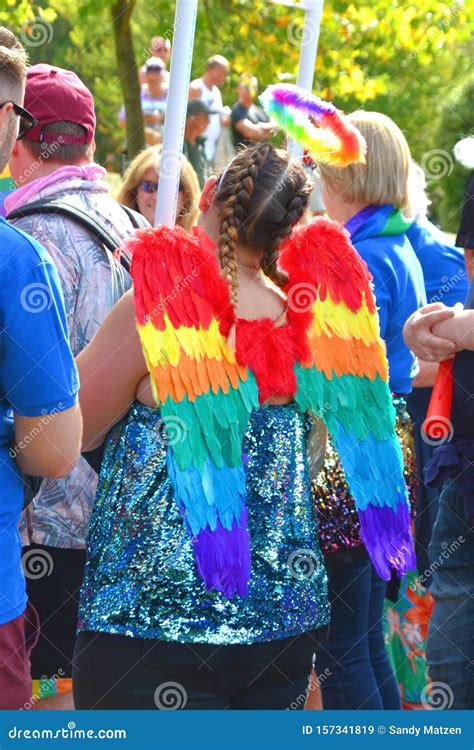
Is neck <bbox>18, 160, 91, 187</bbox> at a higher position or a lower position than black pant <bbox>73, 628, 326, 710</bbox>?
higher

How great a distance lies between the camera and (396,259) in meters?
3.45

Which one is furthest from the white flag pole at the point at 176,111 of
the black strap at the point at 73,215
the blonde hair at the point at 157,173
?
the blonde hair at the point at 157,173

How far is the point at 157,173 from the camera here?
15.5 ft

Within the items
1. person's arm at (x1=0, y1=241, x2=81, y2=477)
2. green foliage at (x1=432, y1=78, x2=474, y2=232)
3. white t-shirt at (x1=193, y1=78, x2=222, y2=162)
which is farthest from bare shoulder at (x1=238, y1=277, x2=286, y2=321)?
green foliage at (x1=432, y1=78, x2=474, y2=232)

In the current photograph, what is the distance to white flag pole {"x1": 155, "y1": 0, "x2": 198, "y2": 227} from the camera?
9.95 feet

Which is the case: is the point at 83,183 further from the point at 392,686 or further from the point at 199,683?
the point at 392,686

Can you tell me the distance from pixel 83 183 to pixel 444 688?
1617 millimetres

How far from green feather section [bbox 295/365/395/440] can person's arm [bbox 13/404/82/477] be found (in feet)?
1.54

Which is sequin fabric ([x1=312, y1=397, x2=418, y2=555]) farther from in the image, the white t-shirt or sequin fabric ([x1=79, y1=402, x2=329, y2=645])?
the white t-shirt

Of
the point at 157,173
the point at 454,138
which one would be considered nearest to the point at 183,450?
the point at 157,173

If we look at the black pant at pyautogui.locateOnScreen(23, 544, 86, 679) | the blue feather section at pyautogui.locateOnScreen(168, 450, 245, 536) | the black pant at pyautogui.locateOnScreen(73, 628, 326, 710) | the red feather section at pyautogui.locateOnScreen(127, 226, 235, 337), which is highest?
the red feather section at pyautogui.locateOnScreen(127, 226, 235, 337)

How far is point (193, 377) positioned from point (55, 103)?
1182 millimetres

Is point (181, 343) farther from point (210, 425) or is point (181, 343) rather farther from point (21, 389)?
point (21, 389)

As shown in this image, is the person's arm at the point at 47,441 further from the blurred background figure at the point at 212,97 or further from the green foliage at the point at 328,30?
the blurred background figure at the point at 212,97
